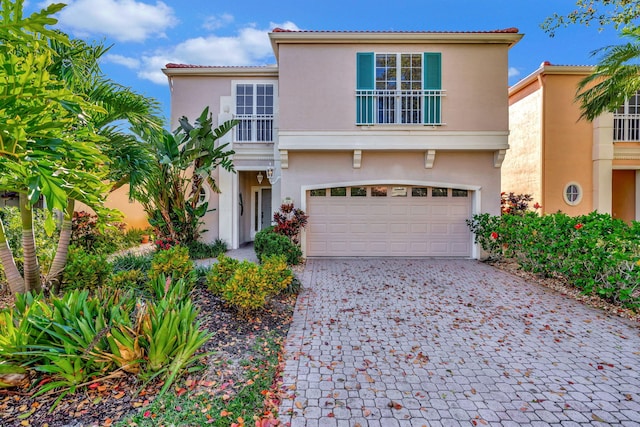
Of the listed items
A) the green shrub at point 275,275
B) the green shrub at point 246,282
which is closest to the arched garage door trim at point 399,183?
the green shrub at point 275,275

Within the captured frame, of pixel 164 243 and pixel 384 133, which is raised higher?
pixel 384 133

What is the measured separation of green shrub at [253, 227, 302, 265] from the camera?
349 inches

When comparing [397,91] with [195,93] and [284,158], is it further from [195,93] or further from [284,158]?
[195,93]

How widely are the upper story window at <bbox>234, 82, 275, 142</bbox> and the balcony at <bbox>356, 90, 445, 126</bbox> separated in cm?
354

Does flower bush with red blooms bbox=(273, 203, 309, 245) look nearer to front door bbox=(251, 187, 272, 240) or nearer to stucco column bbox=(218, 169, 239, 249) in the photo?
stucco column bbox=(218, 169, 239, 249)

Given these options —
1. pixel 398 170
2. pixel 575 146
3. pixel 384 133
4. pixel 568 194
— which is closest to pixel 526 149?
pixel 575 146

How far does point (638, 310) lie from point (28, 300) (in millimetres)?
9454

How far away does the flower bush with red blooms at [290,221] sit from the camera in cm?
967

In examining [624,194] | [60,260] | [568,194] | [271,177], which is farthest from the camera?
[624,194]

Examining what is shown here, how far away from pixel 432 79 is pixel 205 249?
362 inches

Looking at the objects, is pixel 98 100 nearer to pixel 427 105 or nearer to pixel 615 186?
pixel 427 105

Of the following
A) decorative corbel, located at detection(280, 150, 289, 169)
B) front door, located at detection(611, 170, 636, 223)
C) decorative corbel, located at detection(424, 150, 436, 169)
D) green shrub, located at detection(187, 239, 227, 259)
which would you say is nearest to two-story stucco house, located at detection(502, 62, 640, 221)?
front door, located at detection(611, 170, 636, 223)

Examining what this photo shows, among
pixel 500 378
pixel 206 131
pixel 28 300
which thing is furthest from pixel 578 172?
pixel 28 300

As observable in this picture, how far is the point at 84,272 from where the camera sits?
555cm
